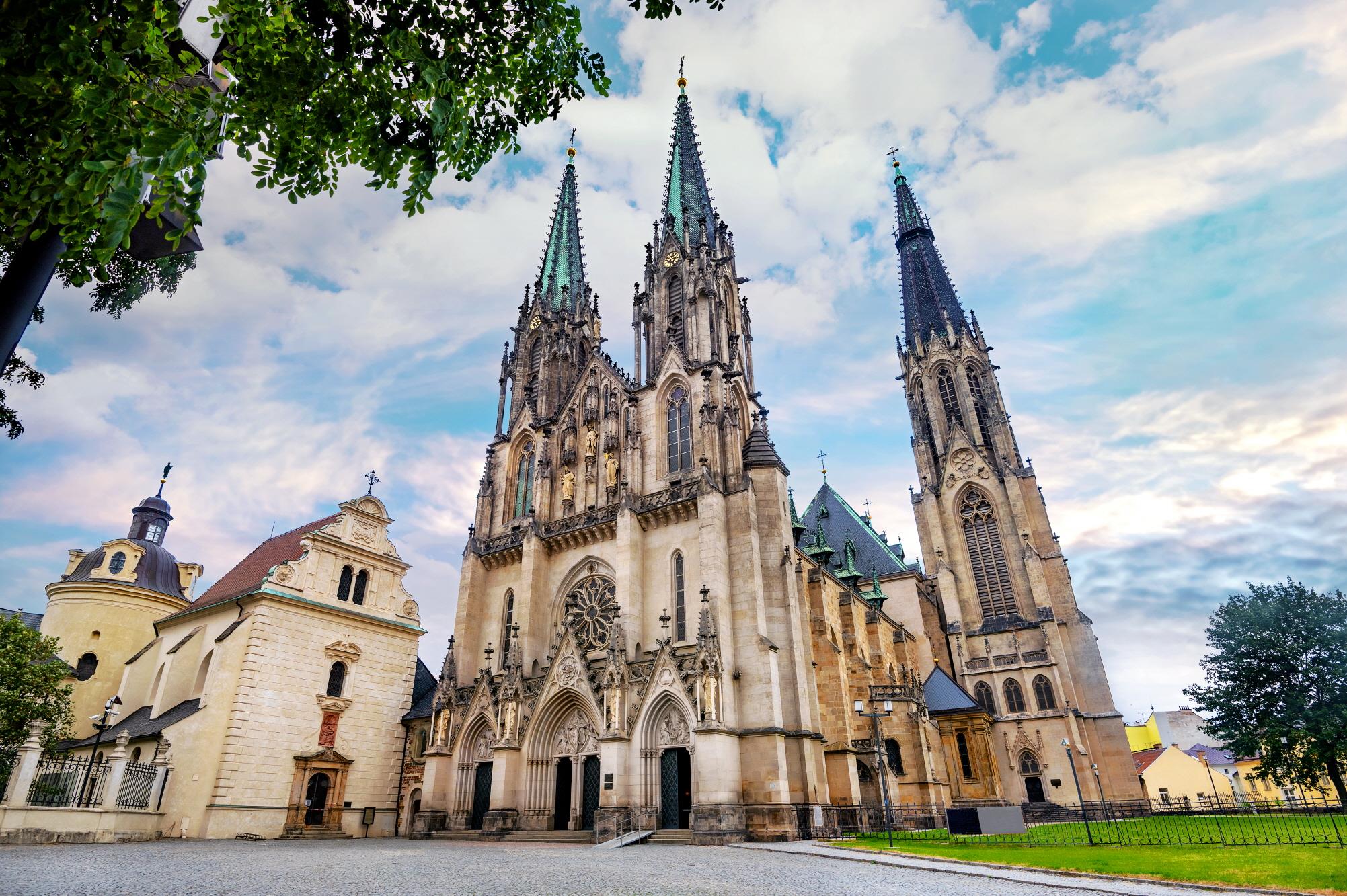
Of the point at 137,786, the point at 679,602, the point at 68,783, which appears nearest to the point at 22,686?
the point at 68,783

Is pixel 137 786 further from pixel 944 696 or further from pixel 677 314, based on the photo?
pixel 944 696

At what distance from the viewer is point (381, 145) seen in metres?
6.76

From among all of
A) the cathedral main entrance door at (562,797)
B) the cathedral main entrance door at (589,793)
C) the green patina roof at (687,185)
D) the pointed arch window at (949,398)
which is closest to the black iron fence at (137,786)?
the cathedral main entrance door at (562,797)

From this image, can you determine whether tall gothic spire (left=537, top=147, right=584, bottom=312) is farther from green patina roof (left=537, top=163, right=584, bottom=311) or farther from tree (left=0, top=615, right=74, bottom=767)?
tree (left=0, top=615, right=74, bottom=767)

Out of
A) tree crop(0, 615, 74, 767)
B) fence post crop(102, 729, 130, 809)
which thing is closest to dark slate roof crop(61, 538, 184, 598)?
tree crop(0, 615, 74, 767)

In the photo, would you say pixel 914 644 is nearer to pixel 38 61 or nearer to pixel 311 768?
pixel 311 768

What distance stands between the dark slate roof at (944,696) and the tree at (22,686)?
35080 mm

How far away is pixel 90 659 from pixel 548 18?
39.2 metres

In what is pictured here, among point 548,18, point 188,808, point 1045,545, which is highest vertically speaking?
point 1045,545

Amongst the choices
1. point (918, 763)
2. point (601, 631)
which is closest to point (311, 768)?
point (601, 631)

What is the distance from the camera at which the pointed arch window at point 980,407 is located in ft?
159

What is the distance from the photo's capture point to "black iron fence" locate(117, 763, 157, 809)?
2130 centimetres

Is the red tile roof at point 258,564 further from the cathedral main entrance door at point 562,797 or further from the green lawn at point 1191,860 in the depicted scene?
the green lawn at point 1191,860

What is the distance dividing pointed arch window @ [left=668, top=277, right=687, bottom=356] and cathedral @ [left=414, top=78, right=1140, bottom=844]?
0.44 ft
